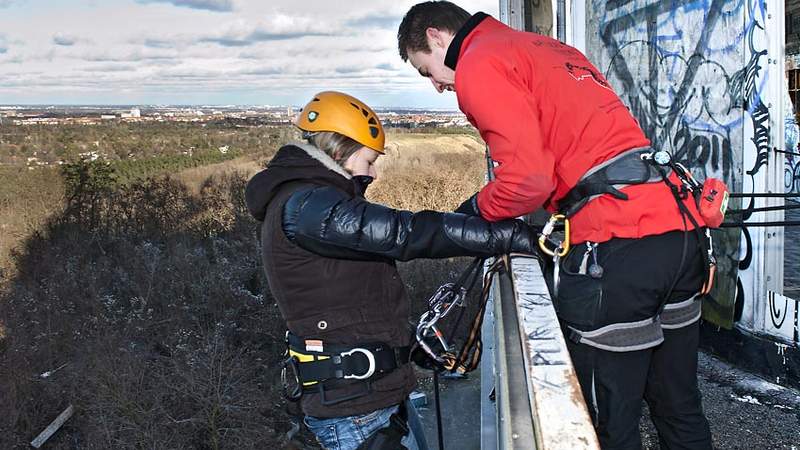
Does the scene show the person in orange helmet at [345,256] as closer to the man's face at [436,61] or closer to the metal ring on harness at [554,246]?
the metal ring on harness at [554,246]

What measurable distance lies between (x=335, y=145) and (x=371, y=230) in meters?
0.42

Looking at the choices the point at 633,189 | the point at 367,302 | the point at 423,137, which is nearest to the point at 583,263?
the point at 633,189

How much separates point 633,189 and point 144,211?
13.4 meters

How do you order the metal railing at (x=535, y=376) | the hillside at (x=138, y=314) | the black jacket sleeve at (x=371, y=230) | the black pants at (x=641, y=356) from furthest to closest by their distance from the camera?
1. the hillside at (x=138, y=314)
2. the black pants at (x=641, y=356)
3. the black jacket sleeve at (x=371, y=230)
4. the metal railing at (x=535, y=376)

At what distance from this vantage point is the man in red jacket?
229 cm

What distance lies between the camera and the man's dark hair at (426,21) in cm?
257

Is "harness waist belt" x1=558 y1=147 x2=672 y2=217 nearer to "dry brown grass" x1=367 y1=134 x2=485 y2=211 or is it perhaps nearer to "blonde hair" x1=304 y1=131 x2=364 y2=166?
"blonde hair" x1=304 y1=131 x2=364 y2=166

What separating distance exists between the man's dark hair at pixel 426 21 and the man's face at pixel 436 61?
0.02 metres

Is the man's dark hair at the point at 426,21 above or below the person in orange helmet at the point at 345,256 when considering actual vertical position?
above

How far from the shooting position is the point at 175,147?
107 feet

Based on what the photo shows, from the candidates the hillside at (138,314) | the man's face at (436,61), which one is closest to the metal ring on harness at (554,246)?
the man's face at (436,61)

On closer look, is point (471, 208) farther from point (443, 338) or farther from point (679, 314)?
point (679, 314)

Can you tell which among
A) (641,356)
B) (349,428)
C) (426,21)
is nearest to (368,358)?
(349,428)

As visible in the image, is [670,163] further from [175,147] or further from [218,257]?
[175,147]
